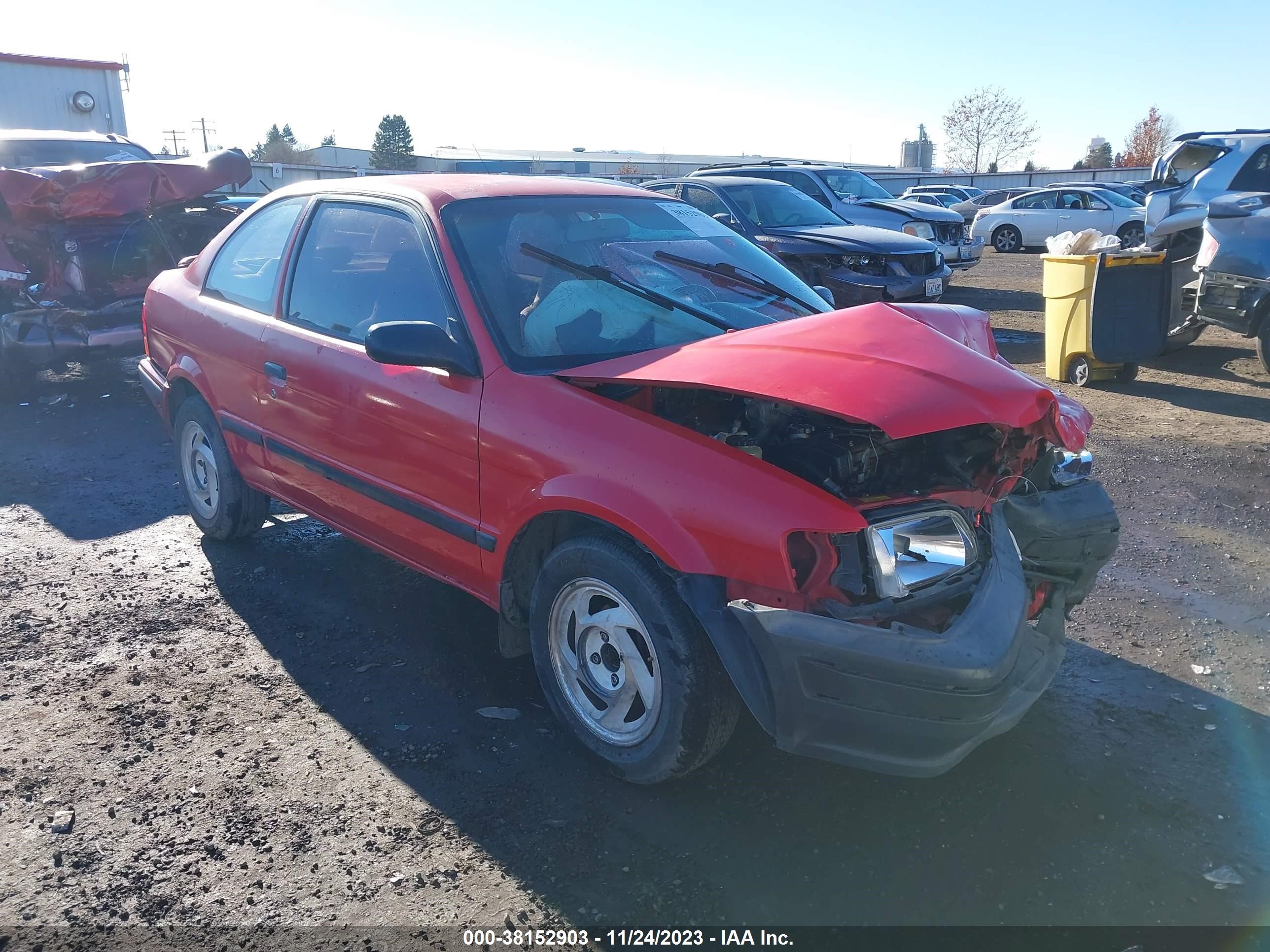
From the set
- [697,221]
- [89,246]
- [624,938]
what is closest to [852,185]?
[89,246]

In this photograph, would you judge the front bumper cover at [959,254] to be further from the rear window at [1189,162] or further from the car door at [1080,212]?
the car door at [1080,212]

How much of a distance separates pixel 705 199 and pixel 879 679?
387 inches

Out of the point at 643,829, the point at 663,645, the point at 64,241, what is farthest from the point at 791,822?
the point at 64,241

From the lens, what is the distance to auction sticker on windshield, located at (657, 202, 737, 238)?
168 inches

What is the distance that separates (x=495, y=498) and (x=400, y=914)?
129 centimetres

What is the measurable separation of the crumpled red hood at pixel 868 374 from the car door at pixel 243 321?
75.4 inches

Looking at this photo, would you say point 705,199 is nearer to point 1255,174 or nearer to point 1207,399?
point 1255,174

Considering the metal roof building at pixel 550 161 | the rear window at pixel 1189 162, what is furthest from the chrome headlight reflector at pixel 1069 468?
the metal roof building at pixel 550 161

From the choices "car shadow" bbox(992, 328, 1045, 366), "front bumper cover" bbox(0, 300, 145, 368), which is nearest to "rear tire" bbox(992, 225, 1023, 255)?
"car shadow" bbox(992, 328, 1045, 366)

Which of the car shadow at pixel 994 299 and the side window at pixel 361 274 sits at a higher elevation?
the side window at pixel 361 274

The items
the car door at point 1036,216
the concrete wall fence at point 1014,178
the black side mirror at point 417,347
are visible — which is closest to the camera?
the black side mirror at point 417,347

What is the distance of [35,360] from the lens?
8.48 meters

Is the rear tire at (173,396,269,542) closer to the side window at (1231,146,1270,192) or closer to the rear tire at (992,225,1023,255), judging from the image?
the side window at (1231,146,1270,192)

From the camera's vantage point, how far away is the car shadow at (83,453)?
18.7ft
